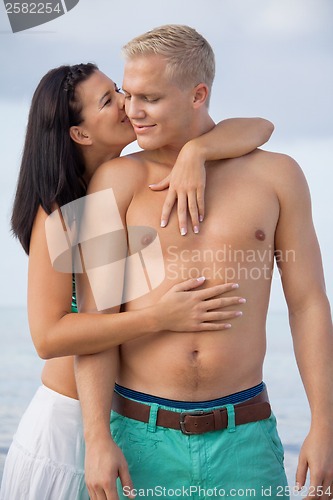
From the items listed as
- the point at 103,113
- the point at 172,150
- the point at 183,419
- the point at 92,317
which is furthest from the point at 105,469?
the point at 103,113

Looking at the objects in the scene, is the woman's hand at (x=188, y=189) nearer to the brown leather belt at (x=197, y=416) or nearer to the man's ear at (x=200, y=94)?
the man's ear at (x=200, y=94)

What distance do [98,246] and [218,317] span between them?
0.30 meters

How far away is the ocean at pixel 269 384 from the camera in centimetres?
500

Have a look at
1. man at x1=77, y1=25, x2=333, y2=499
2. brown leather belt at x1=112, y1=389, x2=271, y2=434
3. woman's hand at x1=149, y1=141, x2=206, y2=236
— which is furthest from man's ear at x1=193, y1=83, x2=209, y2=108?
brown leather belt at x1=112, y1=389, x2=271, y2=434

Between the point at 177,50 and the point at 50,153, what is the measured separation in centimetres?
38

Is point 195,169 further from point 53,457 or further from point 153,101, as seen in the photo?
point 53,457

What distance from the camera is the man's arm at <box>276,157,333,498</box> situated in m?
1.81

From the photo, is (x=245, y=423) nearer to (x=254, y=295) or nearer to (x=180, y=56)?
(x=254, y=295)

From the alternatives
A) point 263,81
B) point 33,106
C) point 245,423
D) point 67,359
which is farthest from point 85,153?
point 263,81

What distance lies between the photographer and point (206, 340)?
5.85 feet

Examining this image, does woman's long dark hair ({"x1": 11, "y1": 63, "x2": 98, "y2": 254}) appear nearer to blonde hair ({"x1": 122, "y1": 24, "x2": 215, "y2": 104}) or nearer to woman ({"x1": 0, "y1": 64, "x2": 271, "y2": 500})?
woman ({"x1": 0, "y1": 64, "x2": 271, "y2": 500})

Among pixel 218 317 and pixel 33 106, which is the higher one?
pixel 33 106

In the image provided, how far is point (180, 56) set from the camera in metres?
1.77

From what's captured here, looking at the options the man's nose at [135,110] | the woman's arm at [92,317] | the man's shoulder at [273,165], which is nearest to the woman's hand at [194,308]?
the woman's arm at [92,317]
